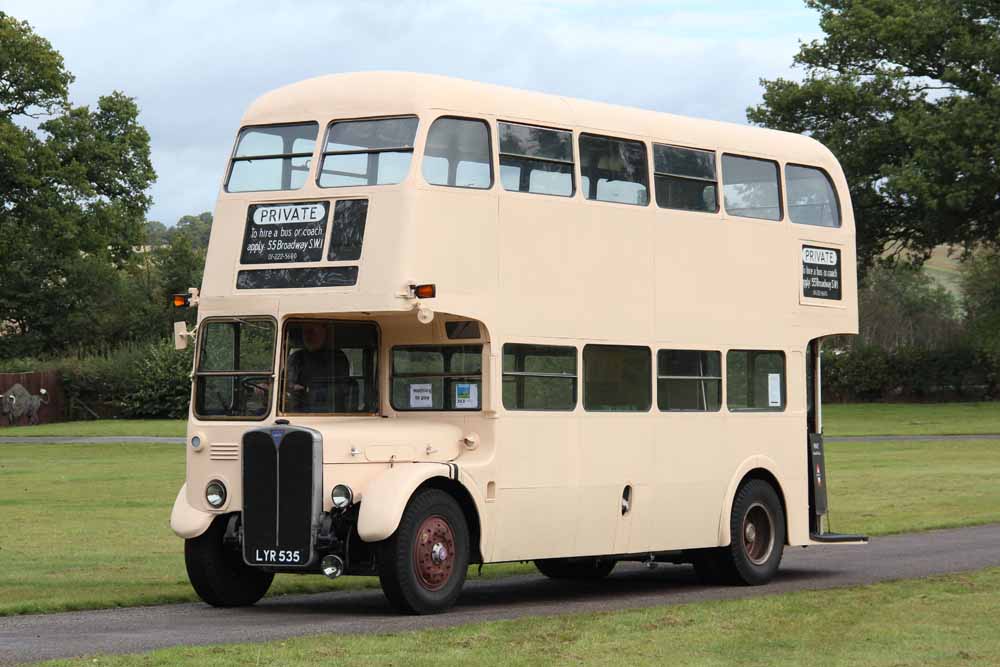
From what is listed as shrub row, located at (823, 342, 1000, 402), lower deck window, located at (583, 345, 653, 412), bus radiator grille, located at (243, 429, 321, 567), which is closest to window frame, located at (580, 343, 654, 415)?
lower deck window, located at (583, 345, 653, 412)

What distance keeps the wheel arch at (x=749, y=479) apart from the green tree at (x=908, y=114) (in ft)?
120

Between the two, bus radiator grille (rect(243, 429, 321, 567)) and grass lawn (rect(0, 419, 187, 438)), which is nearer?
bus radiator grille (rect(243, 429, 321, 567))

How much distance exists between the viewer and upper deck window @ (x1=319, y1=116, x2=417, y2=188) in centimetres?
1438

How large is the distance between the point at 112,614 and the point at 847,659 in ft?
20.8

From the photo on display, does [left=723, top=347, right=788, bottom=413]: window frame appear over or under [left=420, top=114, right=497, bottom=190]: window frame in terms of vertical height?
under

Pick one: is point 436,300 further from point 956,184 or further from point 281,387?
point 956,184

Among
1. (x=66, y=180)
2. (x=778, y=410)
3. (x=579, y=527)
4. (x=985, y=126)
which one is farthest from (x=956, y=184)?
(x=579, y=527)

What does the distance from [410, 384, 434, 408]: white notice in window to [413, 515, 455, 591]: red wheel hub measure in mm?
1409

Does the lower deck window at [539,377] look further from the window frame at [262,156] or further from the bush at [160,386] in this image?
the bush at [160,386]

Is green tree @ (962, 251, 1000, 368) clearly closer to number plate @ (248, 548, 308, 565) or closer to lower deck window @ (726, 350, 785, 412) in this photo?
lower deck window @ (726, 350, 785, 412)

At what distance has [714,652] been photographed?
1180 centimetres

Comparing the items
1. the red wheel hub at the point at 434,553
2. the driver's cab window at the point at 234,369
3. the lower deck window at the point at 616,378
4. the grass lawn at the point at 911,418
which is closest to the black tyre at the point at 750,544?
the lower deck window at the point at 616,378

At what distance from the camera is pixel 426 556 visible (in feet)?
45.9

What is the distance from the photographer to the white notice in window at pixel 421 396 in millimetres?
15234
